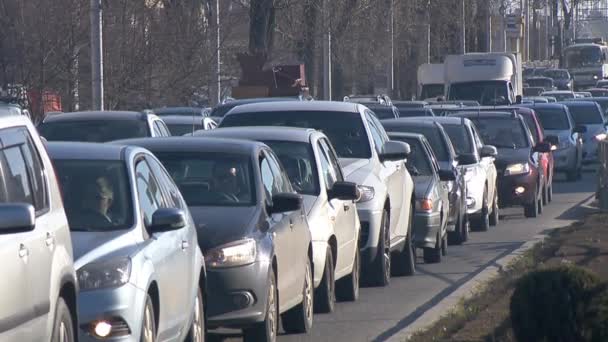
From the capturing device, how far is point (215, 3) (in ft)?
96.1

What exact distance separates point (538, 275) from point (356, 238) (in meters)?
4.48

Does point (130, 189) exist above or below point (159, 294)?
above

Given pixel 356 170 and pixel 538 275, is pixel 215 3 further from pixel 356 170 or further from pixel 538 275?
pixel 538 275

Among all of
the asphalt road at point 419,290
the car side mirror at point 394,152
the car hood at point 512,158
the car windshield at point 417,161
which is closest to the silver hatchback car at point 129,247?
the asphalt road at point 419,290

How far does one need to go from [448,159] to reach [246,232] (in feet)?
31.3

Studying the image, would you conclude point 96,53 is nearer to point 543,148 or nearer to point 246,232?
point 543,148

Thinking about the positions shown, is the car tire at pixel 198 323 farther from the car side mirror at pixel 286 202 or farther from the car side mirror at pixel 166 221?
the car side mirror at pixel 286 202

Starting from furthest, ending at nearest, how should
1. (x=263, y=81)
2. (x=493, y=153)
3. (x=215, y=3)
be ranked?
(x=263, y=81) → (x=215, y=3) → (x=493, y=153)

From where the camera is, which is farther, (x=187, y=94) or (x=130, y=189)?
(x=187, y=94)

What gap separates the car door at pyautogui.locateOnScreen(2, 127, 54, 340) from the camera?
20.9ft

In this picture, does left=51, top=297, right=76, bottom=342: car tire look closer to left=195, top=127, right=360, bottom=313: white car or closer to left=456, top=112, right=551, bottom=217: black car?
left=195, top=127, right=360, bottom=313: white car

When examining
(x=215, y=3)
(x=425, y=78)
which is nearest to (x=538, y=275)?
(x=215, y=3)

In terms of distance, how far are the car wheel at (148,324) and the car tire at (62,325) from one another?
89cm

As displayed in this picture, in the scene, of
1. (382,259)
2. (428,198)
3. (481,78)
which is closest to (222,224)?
(382,259)
